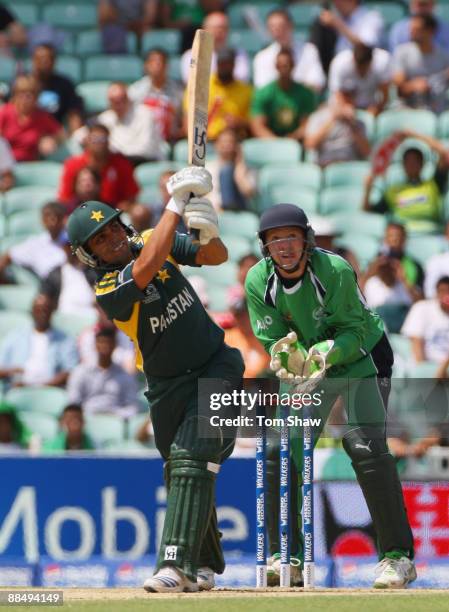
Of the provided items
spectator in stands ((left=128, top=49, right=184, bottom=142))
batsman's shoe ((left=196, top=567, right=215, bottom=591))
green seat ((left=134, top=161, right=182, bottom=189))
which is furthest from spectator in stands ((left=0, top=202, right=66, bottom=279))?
batsman's shoe ((left=196, top=567, right=215, bottom=591))

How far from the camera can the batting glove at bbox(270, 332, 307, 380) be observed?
5.75 metres

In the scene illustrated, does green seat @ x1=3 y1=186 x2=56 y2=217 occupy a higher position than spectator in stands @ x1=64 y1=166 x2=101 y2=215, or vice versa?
green seat @ x1=3 y1=186 x2=56 y2=217

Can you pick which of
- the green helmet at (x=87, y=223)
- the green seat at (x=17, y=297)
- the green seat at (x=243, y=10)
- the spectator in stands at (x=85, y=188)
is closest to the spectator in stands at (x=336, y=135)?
the green seat at (x=243, y=10)

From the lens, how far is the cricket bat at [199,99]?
580 cm

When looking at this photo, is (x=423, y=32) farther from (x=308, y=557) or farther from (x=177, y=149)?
(x=308, y=557)

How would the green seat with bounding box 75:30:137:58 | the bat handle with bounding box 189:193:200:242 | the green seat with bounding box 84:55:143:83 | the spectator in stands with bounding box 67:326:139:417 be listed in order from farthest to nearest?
the green seat with bounding box 75:30:137:58 < the green seat with bounding box 84:55:143:83 < the spectator in stands with bounding box 67:326:139:417 < the bat handle with bounding box 189:193:200:242

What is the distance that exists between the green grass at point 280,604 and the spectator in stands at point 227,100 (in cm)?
Answer: 713

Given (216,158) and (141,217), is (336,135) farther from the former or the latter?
(141,217)

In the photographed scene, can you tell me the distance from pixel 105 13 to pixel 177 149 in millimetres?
2030

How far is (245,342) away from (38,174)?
335cm

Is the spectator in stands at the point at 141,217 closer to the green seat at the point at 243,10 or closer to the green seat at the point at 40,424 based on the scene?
the green seat at the point at 40,424

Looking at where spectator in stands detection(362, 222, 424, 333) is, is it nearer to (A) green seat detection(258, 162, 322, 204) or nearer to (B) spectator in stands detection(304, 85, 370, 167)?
(A) green seat detection(258, 162, 322, 204)

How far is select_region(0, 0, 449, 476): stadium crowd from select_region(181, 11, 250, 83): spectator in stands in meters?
0.02

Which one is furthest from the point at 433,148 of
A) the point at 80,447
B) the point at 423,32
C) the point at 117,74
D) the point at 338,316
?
the point at 338,316
